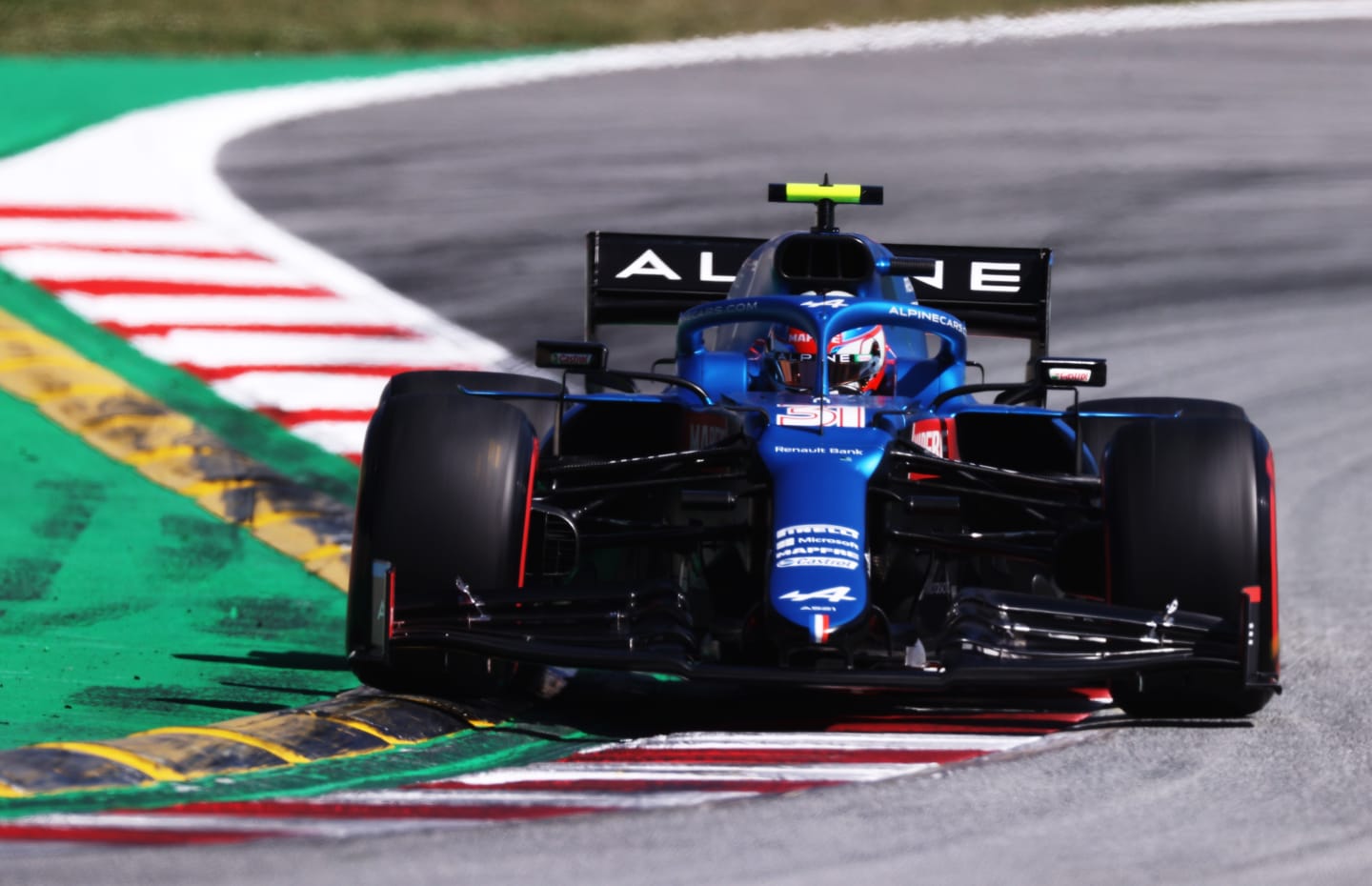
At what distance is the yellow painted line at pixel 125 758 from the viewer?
5988 millimetres

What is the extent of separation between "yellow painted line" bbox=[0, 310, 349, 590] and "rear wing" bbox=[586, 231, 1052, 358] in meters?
1.69

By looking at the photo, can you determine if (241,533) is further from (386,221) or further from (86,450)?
(386,221)

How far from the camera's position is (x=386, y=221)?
56.4 ft

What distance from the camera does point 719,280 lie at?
422 inches

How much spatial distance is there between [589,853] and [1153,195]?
46.0ft

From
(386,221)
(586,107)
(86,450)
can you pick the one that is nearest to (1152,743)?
(86,450)

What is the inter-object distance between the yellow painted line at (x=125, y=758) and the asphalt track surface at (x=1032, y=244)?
0.87 meters

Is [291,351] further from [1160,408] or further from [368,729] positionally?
[368,729]

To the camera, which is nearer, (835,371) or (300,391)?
(835,371)

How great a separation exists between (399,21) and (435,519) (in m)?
16.6

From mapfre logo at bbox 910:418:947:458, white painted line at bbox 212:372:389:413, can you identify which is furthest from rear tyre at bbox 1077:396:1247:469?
white painted line at bbox 212:372:389:413

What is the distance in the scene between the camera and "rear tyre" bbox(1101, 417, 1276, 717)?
730cm

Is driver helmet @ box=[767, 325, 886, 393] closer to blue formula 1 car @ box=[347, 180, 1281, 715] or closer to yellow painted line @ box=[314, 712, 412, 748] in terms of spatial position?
blue formula 1 car @ box=[347, 180, 1281, 715]

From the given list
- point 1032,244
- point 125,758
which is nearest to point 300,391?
point 1032,244
